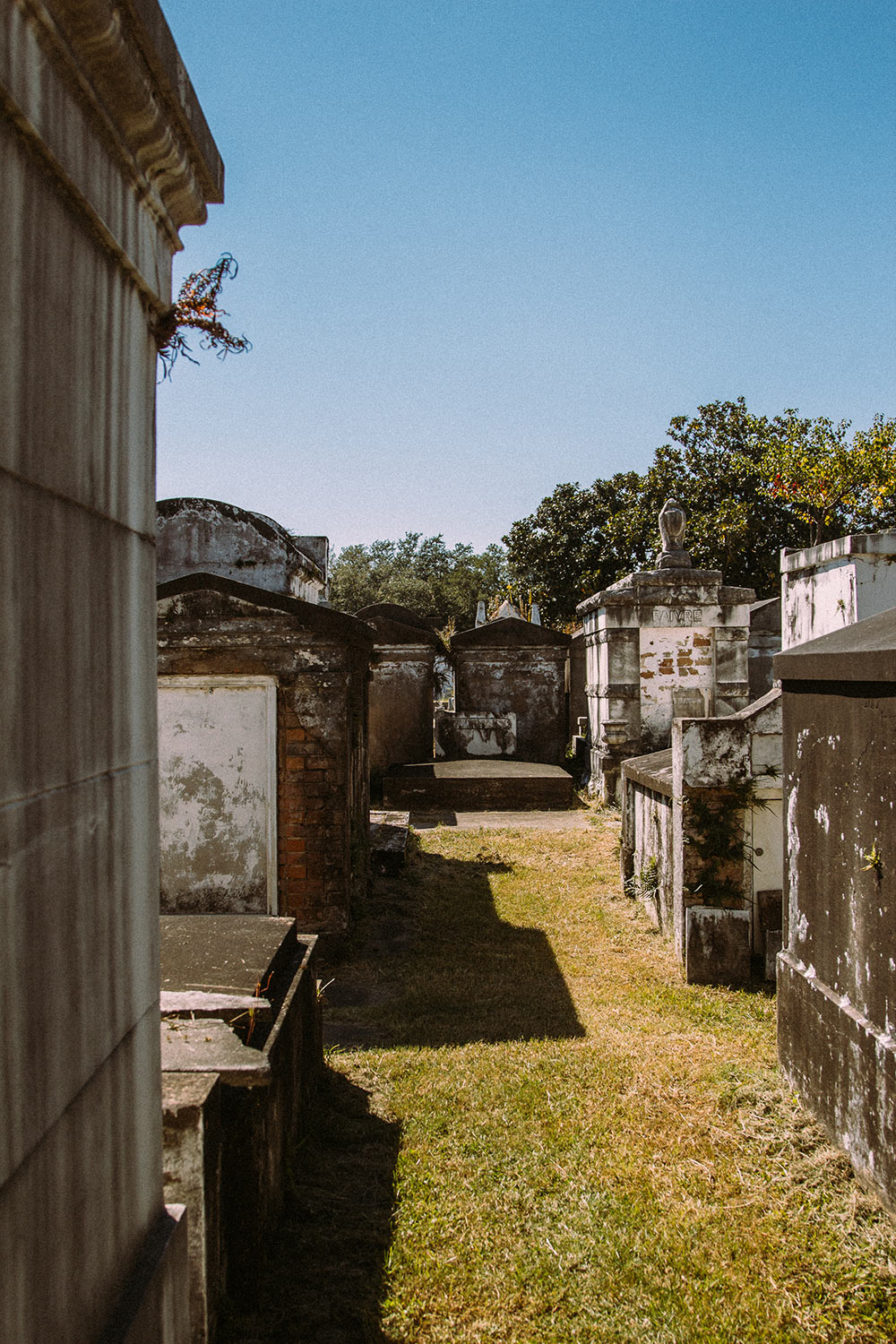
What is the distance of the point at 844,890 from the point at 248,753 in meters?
3.80

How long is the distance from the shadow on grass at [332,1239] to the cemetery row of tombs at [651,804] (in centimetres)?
17

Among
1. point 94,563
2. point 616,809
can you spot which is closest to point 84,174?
point 94,563

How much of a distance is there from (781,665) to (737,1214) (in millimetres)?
2228

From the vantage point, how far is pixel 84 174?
147cm

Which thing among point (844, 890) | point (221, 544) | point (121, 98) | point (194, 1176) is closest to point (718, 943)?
point (844, 890)

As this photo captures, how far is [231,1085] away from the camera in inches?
106

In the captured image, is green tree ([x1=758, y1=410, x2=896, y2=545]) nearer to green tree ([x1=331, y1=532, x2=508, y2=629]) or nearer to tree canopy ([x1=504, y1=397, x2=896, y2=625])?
tree canopy ([x1=504, y1=397, x2=896, y2=625])

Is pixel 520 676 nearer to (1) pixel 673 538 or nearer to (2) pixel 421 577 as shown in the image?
(1) pixel 673 538

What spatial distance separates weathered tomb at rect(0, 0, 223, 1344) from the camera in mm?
1218

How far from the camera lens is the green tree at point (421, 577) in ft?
150

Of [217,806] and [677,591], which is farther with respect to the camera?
[677,591]

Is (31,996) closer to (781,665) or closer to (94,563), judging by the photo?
(94,563)

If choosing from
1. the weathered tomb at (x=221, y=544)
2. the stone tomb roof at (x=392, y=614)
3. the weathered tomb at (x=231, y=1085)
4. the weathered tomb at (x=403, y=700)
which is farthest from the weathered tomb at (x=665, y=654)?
the weathered tomb at (x=231, y=1085)

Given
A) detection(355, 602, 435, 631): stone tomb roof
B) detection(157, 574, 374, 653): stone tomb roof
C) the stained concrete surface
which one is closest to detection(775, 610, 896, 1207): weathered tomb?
detection(157, 574, 374, 653): stone tomb roof
